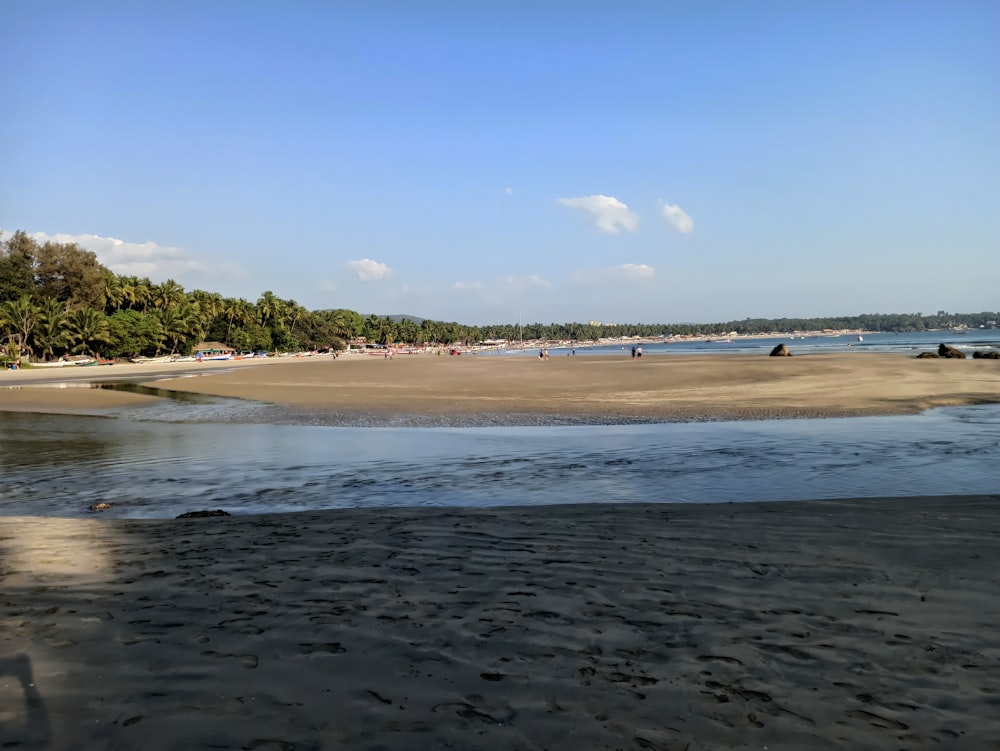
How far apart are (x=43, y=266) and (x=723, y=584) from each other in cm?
12259

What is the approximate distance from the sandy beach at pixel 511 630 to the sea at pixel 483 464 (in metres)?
1.53

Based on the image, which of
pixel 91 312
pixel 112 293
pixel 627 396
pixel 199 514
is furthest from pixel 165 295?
pixel 199 514


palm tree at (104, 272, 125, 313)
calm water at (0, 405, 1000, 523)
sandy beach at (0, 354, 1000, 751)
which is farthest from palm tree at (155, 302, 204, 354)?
sandy beach at (0, 354, 1000, 751)

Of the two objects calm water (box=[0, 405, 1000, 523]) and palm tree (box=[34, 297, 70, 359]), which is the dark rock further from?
palm tree (box=[34, 297, 70, 359])

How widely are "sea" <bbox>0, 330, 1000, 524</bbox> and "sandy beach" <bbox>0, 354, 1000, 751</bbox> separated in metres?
1.53

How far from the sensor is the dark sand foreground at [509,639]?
3383 mm

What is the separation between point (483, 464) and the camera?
13406 mm

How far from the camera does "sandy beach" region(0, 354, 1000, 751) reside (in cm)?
340

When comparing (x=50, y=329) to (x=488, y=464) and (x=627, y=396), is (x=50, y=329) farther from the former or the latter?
(x=488, y=464)

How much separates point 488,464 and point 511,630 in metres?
8.72

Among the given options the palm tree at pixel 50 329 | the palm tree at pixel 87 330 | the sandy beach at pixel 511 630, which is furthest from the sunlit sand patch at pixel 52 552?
the palm tree at pixel 87 330

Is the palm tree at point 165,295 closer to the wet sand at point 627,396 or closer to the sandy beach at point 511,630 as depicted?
the wet sand at point 627,396

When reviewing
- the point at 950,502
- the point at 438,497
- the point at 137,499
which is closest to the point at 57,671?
the point at 438,497

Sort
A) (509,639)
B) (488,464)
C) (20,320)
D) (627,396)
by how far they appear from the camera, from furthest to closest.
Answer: (20,320)
(627,396)
(488,464)
(509,639)
